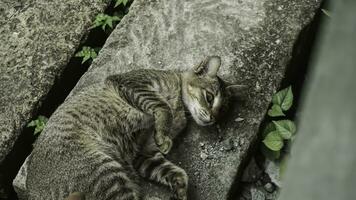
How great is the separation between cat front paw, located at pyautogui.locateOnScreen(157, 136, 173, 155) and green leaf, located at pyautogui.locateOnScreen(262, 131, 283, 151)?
0.68 m

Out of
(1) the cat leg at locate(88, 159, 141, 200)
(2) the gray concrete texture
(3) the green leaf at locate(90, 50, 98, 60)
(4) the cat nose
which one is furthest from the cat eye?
(2) the gray concrete texture

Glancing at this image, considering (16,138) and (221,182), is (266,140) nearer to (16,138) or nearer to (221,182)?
(221,182)

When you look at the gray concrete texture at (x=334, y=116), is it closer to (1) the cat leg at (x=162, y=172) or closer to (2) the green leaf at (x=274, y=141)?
(1) the cat leg at (x=162, y=172)

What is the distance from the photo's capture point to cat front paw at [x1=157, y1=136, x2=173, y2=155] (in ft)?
12.8

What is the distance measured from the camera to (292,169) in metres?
1.12

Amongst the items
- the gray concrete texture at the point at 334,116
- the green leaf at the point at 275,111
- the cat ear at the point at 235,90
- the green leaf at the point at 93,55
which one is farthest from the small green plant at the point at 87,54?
the gray concrete texture at the point at 334,116

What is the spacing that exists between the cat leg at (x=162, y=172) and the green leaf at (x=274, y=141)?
0.67 m

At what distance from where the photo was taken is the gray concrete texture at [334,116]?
1.05 metres

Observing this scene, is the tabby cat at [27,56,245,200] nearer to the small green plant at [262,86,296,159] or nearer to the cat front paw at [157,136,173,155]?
the cat front paw at [157,136,173,155]

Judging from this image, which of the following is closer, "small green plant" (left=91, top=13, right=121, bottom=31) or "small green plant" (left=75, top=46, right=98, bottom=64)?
"small green plant" (left=75, top=46, right=98, bottom=64)

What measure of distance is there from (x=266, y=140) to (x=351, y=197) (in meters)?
2.92

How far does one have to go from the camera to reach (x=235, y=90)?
13.1ft

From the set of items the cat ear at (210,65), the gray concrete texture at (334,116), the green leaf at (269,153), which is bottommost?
the green leaf at (269,153)

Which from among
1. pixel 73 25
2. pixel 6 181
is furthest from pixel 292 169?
pixel 73 25
